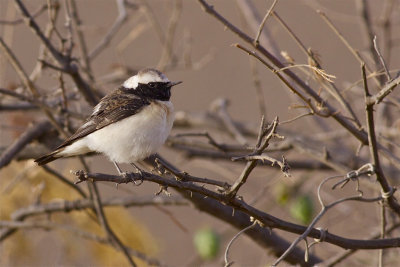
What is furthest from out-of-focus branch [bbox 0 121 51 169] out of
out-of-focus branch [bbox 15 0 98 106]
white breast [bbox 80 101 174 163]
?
white breast [bbox 80 101 174 163]

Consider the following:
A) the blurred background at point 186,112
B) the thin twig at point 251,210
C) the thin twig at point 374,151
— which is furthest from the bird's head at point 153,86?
the thin twig at point 374,151

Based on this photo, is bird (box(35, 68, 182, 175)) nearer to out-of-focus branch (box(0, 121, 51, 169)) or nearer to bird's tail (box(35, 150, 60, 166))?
bird's tail (box(35, 150, 60, 166))

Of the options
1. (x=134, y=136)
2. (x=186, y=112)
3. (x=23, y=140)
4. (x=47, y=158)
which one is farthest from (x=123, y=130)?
(x=186, y=112)

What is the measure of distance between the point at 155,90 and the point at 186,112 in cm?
172

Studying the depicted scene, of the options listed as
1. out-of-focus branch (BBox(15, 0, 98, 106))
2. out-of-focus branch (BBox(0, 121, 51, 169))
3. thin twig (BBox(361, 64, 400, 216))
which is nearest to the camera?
thin twig (BBox(361, 64, 400, 216))

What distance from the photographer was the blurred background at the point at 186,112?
5.18 meters

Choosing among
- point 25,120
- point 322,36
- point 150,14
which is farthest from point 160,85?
point 322,36

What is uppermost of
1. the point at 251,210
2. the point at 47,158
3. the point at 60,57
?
the point at 60,57

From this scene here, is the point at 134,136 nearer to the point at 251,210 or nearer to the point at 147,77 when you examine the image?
the point at 147,77

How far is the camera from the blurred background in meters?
5.18

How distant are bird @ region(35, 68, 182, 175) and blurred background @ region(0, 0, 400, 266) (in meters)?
0.53

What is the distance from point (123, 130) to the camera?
12.9ft

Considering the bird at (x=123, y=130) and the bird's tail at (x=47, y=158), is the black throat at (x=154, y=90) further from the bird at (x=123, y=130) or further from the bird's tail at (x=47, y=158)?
the bird's tail at (x=47, y=158)

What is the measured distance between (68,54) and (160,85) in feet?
2.27
